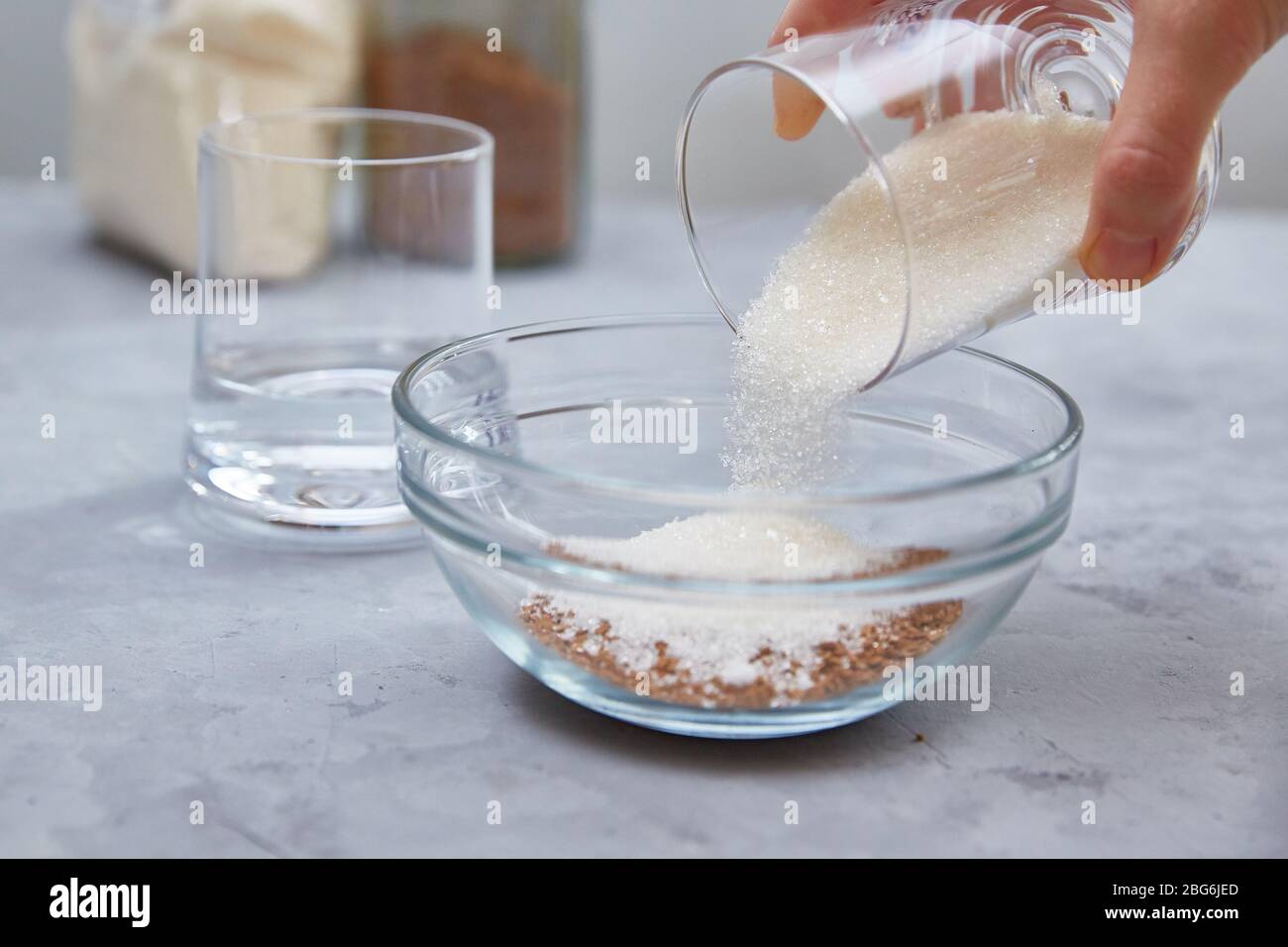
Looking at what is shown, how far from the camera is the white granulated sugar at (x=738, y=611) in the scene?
2.20 ft

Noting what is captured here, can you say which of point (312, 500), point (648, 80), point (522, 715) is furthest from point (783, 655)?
point (648, 80)

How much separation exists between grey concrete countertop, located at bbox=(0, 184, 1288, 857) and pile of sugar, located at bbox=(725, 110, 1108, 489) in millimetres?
164

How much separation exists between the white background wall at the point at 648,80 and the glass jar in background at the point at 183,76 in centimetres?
60

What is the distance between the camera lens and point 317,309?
1040 millimetres

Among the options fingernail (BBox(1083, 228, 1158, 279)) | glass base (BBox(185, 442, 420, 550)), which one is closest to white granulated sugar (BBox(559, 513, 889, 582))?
fingernail (BBox(1083, 228, 1158, 279))

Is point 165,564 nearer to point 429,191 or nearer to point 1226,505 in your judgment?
point 429,191

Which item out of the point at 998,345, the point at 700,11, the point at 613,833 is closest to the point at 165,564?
the point at 613,833

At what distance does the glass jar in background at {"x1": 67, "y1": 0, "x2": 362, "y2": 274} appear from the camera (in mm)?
1408

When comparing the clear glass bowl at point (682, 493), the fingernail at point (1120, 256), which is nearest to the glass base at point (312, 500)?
the clear glass bowl at point (682, 493)

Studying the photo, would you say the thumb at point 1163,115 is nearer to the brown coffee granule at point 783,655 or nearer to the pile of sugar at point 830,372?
the pile of sugar at point 830,372

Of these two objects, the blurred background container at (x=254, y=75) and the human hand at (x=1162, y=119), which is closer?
the human hand at (x=1162, y=119)

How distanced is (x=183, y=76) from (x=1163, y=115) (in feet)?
3.32

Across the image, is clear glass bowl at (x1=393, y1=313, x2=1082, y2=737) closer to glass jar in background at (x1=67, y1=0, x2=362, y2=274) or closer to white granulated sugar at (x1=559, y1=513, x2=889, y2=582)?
white granulated sugar at (x1=559, y1=513, x2=889, y2=582)

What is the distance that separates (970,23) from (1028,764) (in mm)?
349
